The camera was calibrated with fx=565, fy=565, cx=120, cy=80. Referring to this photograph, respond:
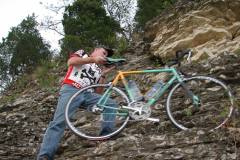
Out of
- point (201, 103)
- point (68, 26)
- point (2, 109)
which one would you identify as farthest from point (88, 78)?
point (68, 26)

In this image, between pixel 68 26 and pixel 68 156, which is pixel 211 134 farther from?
pixel 68 26

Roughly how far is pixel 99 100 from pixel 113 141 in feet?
2.49

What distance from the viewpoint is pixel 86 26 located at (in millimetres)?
25719

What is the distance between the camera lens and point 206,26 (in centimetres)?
1438

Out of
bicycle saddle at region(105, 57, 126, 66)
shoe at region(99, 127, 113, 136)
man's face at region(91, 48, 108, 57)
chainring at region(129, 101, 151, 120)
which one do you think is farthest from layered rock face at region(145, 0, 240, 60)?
shoe at region(99, 127, 113, 136)

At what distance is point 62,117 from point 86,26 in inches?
665

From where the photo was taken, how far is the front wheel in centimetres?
913

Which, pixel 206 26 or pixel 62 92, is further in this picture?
pixel 206 26

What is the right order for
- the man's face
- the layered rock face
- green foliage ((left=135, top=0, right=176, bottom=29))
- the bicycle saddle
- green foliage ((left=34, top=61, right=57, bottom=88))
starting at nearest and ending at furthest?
the man's face, the bicycle saddle, the layered rock face, green foliage ((left=34, top=61, right=57, bottom=88)), green foliage ((left=135, top=0, right=176, bottom=29))

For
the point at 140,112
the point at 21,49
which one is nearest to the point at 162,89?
the point at 140,112

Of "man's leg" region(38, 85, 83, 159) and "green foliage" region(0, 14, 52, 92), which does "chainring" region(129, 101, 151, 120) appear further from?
"green foliage" region(0, 14, 52, 92)

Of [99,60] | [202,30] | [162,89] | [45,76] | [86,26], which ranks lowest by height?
[162,89]

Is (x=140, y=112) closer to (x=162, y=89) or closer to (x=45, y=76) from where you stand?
(x=162, y=89)

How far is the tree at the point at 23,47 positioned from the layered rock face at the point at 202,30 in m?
18.1
